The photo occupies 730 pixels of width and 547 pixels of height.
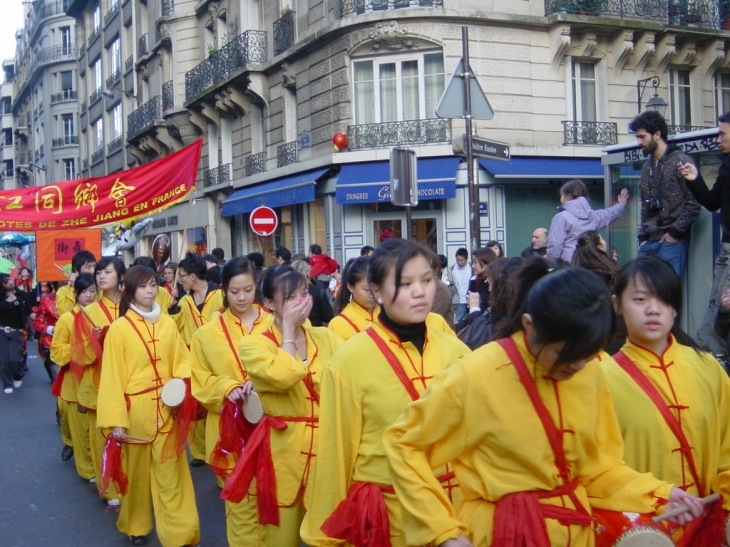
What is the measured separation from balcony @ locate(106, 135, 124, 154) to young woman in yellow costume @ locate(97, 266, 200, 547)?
117 feet

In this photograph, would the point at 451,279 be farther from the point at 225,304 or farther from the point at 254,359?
the point at 254,359

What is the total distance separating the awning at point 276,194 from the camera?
2070 cm

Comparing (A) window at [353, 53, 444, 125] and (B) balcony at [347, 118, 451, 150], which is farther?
(A) window at [353, 53, 444, 125]

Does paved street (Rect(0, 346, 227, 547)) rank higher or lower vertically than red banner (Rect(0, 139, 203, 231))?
lower

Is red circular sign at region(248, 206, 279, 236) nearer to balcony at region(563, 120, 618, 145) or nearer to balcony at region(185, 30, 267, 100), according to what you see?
balcony at region(563, 120, 618, 145)

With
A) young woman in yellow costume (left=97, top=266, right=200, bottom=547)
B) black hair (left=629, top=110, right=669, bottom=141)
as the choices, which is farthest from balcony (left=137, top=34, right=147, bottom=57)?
black hair (left=629, top=110, right=669, bottom=141)

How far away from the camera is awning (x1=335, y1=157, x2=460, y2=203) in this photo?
1858 centimetres

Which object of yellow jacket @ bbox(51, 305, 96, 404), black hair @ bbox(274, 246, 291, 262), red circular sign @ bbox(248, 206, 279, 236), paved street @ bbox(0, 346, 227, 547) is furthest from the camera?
red circular sign @ bbox(248, 206, 279, 236)

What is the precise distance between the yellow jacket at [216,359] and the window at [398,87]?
14.6 metres

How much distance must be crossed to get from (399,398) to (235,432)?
6.19 feet

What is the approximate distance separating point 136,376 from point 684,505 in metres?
4.16

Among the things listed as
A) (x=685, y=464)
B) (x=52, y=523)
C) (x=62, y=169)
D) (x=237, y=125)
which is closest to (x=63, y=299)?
(x=52, y=523)

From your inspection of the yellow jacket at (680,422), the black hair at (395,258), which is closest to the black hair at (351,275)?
the black hair at (395,258)

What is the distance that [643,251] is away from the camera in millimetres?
6676
